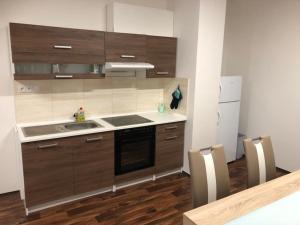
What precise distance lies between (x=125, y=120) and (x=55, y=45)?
1227 millimetres

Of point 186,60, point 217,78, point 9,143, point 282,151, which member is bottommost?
point 282,151

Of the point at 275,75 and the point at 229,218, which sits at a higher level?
the point at 275,75

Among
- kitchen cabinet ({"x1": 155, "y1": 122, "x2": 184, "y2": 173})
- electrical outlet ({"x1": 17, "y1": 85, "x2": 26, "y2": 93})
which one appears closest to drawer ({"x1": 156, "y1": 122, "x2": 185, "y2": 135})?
kitchen cabinet ({"x1": 155, "y1": 122, "x2": 184, "y2": 173})

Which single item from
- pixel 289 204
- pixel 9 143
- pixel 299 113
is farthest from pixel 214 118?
pixel 9 143

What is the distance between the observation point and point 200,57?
3.27 m

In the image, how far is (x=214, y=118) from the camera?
11.8ft

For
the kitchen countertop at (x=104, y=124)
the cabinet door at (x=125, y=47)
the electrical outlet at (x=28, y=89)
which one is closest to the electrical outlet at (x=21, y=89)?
the electrical outlet at (x=28, y=89)

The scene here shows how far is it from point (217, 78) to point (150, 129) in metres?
A: 1.21

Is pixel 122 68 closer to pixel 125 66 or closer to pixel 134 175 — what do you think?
pixel 125 66

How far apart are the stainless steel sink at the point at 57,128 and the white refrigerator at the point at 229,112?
1.85 m

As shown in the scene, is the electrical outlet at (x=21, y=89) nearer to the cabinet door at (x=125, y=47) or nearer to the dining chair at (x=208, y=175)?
the cabinet door at (x=125, y=47)

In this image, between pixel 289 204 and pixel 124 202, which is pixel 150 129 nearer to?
pixel 124 202

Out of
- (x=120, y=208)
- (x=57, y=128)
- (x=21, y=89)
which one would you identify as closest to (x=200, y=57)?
(x=57, y=128)

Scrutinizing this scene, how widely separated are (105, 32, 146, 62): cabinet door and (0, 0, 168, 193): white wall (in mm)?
403
